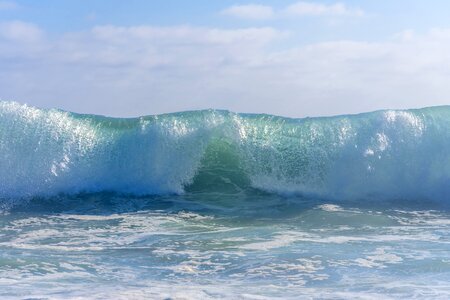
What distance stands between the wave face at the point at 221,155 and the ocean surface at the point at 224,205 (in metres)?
0.03

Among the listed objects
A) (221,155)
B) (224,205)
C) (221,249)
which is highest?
(221,155)

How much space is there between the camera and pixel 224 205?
13.5m

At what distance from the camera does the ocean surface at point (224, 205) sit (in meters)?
7.53

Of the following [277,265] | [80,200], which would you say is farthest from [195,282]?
[80,200]

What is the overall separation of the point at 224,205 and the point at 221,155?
1.70 metres

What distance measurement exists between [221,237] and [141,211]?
3.05 m

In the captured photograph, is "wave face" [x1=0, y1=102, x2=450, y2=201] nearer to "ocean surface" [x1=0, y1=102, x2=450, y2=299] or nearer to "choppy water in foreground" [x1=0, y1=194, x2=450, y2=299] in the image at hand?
"ocean surface" [x1=0, y1=102, x2=450, y2=299]

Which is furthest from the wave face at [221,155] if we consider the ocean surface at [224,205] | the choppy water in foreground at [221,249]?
the choppy water in foreground at [221,249]

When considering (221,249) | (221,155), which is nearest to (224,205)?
(221,155)

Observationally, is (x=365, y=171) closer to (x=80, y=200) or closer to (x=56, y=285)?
(x=80, y=200)

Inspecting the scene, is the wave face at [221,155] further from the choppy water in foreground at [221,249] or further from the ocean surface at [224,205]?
the choppy water in foreground at [221,249]

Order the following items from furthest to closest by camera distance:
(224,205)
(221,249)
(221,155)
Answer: (221,155) < (224,205) < (221,249)

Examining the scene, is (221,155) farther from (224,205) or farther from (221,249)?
(221,249)

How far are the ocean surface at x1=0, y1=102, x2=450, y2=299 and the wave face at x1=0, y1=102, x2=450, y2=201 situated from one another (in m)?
0.03
